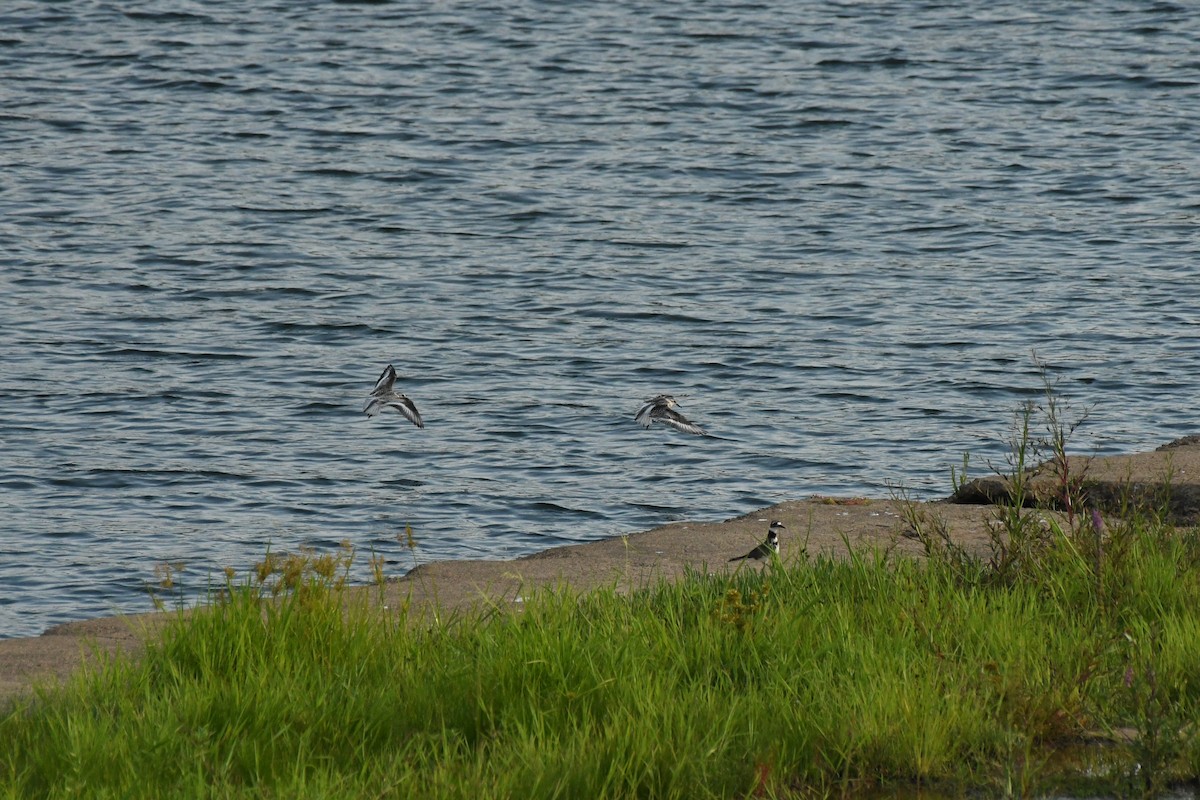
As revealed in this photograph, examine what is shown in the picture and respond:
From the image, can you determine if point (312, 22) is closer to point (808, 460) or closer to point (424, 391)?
point (424, 391)

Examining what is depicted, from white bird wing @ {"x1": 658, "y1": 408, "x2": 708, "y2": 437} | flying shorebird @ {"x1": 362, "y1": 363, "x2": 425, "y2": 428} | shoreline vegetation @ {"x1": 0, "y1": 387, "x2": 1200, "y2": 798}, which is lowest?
Result: white bird wing @ {"x1": 658, "y1": 408, "x2": 708, "y2": 437}

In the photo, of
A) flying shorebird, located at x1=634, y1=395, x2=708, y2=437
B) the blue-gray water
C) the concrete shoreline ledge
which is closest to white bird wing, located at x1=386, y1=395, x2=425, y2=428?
the blue-gray water

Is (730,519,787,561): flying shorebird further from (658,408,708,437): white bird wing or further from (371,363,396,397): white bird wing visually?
(371,363,396,397): white bird wing

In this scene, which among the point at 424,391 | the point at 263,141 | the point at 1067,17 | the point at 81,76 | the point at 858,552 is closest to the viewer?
the point at 858,552

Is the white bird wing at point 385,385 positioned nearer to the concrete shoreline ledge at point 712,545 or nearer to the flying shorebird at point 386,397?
the flying shorebird at point 386,397

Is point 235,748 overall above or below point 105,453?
above

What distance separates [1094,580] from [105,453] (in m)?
7.20

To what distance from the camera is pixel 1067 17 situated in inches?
1079

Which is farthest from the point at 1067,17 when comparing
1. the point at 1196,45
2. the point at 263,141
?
the point at 263,141

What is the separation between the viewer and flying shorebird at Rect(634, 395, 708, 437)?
35.1ft

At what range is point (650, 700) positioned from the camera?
4.99 m

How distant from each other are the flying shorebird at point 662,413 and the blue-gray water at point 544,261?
0.36 metres

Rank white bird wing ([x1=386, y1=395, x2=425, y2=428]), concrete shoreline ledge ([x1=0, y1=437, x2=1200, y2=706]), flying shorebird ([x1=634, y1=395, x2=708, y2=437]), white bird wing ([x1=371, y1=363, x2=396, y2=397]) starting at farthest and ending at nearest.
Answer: white bird wing ([x1=386, y1=395, x2=425, y2=428])
white bird wing ([x1=371, y1=363, x2=396, y2=397])
flying shorebird ([x1=634, y1=395, x2=708, y2=437])
concrete shoreline ledge ([x1=0, y1=437, x2=1200, y2=706])

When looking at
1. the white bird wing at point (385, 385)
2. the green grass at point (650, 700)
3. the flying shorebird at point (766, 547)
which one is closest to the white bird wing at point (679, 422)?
the white bird wing at point (385, 385)
